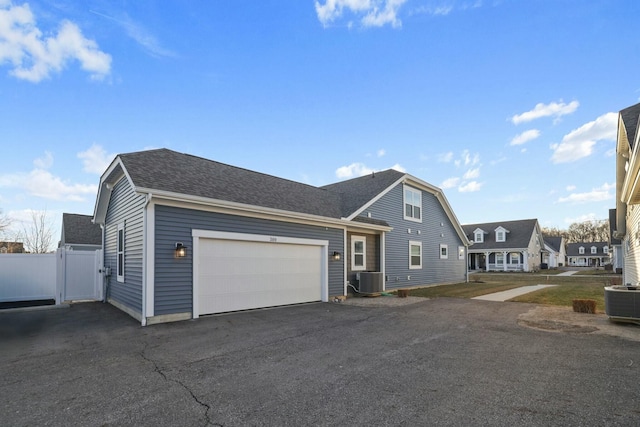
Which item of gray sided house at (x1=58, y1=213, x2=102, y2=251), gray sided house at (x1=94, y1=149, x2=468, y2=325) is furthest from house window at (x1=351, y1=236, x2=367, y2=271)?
gray sided house at (x1=58, y1=213, x2=102, y2=251)

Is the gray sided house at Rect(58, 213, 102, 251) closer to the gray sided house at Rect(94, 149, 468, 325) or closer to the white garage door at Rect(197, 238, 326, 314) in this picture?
the gray sided house at Rect(94, 149, 468, 325)

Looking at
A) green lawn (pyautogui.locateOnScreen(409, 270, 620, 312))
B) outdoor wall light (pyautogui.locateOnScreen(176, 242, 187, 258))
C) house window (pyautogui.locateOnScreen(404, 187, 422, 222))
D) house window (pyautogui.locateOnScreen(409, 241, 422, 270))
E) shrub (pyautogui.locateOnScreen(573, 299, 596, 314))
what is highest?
house window (pyautogui.locateOnScreen(404, 187, 422, 222))

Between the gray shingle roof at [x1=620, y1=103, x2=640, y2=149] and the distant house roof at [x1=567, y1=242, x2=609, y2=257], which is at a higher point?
the gray shingle roof at [x1=620, y1=103, x2=640, y2=149]

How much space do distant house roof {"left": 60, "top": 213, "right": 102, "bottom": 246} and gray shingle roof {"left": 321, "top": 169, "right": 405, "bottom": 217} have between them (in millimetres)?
16780

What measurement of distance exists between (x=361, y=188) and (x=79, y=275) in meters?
12.0

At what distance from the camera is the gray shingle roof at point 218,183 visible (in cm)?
845

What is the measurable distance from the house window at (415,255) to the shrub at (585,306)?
24.7ft

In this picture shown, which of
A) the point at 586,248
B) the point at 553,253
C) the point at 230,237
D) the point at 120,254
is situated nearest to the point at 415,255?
the point at 230,237

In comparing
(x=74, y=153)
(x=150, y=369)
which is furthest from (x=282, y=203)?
(x=74, y=153)

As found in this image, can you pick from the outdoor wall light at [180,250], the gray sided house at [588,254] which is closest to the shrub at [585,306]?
the outdoor wall light at [180,250]

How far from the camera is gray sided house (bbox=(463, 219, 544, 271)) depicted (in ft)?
118

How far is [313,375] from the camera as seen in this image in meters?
4.37

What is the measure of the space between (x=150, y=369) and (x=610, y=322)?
982cm

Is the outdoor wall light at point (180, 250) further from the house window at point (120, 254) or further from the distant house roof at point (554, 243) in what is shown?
the distant house roof at point (554, 243)
